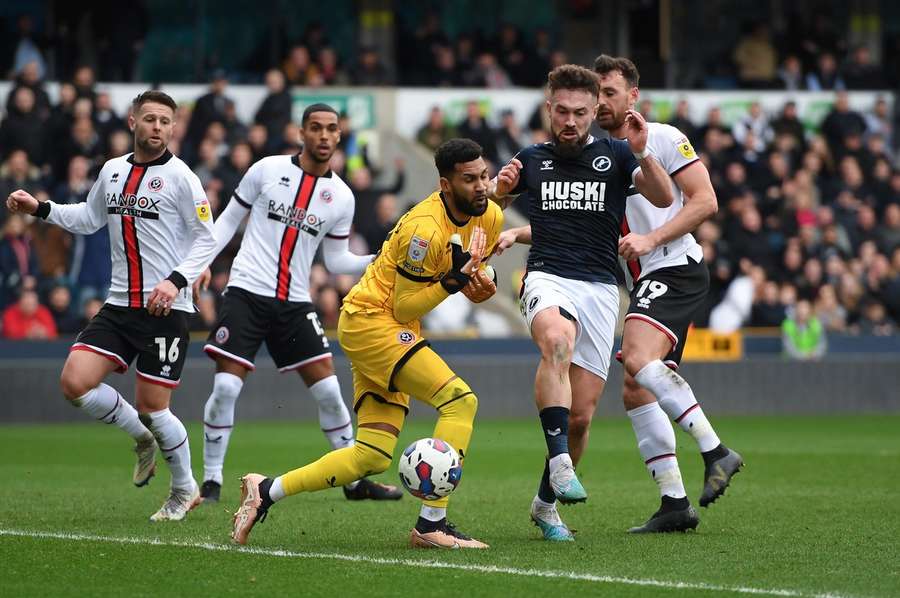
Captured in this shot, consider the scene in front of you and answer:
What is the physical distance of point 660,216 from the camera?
867cm

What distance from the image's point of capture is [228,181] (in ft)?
62.9

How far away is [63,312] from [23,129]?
2.59 m

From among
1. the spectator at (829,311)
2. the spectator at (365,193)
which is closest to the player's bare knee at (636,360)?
the spectator at (365,193)

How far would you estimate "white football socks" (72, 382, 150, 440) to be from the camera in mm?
8992

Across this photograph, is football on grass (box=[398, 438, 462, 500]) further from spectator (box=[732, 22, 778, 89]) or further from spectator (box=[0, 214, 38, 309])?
spectator (box=[732, 22, 778, 89])

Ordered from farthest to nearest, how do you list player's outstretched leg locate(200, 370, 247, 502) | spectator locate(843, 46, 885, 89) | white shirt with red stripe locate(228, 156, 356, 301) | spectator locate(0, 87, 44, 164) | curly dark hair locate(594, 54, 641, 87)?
1. spectator locate(843, 46, 885, 89)
2. spectator locate(0, 87, 44, 164)
3. white shirt with red stripe locate(228, 156, 356, 301)
4. player's outstretched leg locate(200, 370, 247, 502)
5. curly dark hair locate(594, 54, 641, 87)

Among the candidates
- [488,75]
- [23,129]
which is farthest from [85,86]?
[488,75]

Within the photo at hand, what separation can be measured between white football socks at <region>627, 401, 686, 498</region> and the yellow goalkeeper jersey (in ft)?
4.44

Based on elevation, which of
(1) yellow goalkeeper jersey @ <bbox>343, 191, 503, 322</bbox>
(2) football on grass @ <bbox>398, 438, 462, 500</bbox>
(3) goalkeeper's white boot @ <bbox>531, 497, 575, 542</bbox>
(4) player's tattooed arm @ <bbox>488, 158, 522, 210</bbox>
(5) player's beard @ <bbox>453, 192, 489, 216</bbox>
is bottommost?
(3) goalkeeper's white boot @ <bbox>531, 497, 575, 542</bbox>

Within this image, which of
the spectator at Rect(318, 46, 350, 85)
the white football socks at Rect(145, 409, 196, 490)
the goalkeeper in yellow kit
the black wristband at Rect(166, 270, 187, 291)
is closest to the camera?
the goalkeeper in yellow kit

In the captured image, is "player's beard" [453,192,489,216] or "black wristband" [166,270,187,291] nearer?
"player's beard" [453,192,489,216]

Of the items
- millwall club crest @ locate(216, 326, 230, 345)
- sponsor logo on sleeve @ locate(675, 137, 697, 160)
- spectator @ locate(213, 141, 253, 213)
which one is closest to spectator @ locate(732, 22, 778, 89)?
spectator @ locate(213, 141, 253, 213)

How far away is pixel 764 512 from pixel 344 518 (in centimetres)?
253

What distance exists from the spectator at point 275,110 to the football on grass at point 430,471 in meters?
13.7
